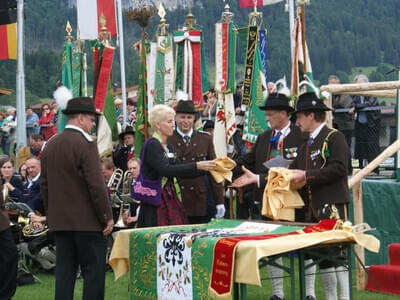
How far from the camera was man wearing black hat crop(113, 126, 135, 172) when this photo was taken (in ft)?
45.4

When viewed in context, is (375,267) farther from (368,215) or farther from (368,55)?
(368,55)

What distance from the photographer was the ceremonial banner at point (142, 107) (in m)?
13.0

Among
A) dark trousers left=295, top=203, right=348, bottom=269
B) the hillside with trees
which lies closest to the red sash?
dark trousers left=295, top=203, right=348, bottom=269

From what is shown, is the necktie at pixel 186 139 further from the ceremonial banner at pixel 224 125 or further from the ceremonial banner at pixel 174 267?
the ceremonial banner at pixel 224 125

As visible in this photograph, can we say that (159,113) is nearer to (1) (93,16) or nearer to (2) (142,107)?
(2) (142,107)

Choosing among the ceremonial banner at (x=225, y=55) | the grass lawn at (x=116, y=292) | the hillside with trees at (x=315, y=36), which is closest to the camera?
the grass lawn at (x=116, y=292)

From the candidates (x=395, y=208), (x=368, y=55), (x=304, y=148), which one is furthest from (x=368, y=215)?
(x=368, y=55)

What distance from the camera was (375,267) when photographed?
30.7 ft

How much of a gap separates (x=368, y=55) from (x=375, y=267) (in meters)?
51.7

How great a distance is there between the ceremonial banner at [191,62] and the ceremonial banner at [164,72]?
0.23 meters

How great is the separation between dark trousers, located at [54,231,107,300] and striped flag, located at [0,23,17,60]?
15012 millimetres

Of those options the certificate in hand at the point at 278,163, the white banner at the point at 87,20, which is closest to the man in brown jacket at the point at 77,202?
the certificate in hand at the point at 278,163

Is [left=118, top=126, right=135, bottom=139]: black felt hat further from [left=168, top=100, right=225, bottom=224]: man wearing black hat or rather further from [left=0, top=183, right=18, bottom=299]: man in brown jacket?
[left=0, top=183, right=18, bottom=299]: man in brown jacket

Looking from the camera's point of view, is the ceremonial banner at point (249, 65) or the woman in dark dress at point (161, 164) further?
the ceremonial banner at point (249, 65)
